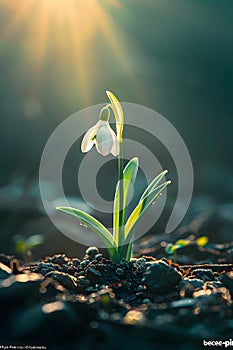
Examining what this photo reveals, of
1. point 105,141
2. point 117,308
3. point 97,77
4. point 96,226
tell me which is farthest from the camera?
point 97,77

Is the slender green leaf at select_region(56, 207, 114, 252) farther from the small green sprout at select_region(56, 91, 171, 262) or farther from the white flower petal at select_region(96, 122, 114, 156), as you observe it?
the white flower petal at select_region(96, 122, 114, 156)

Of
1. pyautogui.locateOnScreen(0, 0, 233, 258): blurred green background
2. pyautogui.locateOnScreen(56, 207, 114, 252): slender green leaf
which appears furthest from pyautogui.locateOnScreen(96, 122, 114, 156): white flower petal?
pyautogui.locateOnScreen(0, 0, 233, 258): blurred green background

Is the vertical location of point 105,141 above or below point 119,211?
above

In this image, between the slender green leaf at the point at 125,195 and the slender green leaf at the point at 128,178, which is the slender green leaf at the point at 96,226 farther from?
the slender green leaf at the point at 128,178

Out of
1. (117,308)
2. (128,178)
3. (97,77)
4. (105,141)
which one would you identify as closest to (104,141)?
(105,141)

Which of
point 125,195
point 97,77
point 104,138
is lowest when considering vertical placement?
point 125,195

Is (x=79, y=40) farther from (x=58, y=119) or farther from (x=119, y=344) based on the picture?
(x=119, y=344)

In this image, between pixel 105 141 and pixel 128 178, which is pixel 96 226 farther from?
pixel 105 141

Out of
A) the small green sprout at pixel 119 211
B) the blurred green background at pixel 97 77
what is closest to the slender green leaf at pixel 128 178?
the small green sprout at pixel 119 211

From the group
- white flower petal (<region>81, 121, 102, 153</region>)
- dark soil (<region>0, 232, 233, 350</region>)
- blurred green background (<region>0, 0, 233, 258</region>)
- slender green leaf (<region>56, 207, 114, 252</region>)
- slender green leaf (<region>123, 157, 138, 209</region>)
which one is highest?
blurred green background (<region>0, 0, 233, 258</region>)
